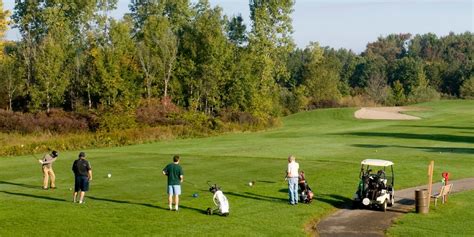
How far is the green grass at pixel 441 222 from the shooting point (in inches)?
802

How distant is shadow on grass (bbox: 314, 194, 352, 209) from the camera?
25450 millimetres

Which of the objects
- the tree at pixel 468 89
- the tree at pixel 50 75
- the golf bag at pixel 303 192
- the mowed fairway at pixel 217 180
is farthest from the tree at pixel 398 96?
the golf bag at pixel 303 192

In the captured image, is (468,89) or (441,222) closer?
(441,222)

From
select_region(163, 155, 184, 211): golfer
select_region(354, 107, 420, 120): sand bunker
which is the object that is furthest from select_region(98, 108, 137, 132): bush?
select_region(163, 155, 184, 211): golfer

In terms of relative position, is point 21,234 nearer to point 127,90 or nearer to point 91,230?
point 91,230

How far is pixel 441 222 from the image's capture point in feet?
71.9

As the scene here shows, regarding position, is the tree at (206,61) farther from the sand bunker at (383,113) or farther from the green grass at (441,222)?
the green grass at (441,222)

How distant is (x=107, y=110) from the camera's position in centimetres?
6631

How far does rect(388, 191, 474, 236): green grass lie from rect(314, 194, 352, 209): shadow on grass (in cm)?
295

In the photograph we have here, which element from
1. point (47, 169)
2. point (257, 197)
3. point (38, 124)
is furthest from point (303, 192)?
point (38, 124)

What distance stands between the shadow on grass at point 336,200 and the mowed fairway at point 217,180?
0.05m

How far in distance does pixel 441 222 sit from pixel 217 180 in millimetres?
12372

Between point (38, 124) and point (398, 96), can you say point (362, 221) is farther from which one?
point (398, 96)

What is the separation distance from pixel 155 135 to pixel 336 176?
30752 millimetres
